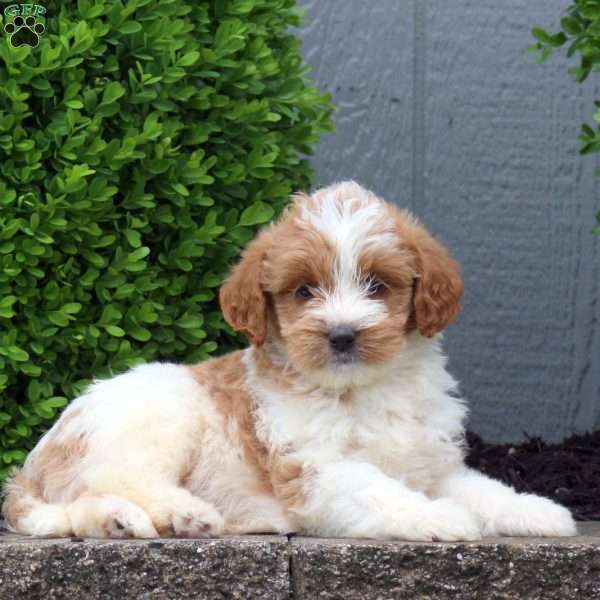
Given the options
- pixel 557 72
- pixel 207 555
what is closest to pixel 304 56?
pixel 557 72

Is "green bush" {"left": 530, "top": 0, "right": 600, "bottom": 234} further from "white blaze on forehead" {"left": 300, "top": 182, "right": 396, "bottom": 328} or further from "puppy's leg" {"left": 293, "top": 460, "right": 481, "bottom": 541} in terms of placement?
"puppy's leg" {"left": 293, "top": 460, "right": 481, "bottom": 541}

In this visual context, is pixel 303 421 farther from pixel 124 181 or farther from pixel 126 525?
pixel 124 181

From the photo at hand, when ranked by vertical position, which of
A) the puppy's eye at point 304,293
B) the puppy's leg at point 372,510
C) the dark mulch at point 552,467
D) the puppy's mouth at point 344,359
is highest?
the puppy's eye at point 304,293

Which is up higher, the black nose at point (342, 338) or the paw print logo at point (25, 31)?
the paw print logo at point (25, 31)

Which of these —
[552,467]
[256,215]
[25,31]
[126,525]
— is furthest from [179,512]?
[552,467]

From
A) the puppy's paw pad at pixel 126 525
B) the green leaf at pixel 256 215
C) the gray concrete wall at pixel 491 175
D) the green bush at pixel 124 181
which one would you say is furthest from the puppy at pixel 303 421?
the gray concrete wall at pixel 491 175

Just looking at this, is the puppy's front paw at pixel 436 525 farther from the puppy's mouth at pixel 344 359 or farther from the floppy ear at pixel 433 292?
the floppy ear at pixel 433 292

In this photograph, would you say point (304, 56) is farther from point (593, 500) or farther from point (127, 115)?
point (593, 500)

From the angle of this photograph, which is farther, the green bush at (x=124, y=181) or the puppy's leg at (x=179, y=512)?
the green bush at (x=124, y=181)
